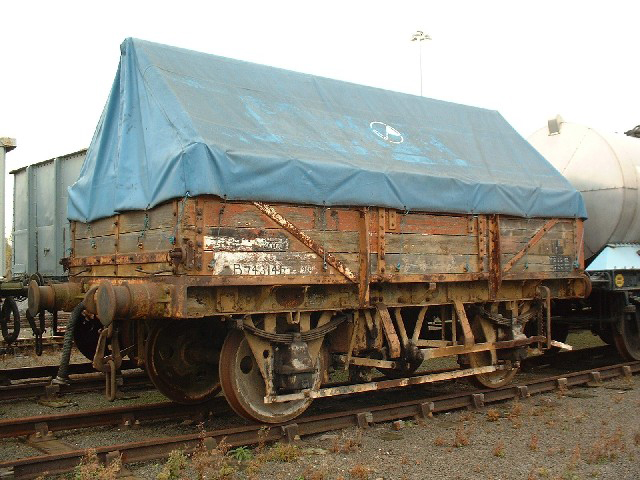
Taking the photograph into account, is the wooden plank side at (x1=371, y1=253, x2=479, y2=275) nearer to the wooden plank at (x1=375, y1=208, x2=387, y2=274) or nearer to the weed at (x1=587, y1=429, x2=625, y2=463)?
the wooden plank at (x1=375, y1=208, x2=387, y2=274)

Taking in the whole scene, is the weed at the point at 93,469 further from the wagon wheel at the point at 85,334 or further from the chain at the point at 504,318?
the chain at the point at 504,318

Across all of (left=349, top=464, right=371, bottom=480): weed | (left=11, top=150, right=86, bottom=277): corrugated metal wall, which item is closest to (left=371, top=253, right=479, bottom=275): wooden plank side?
(left=349, top=464, right=371, bottom=480): weed

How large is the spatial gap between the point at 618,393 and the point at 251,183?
636 centimetres

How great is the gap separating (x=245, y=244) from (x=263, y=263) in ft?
0.92

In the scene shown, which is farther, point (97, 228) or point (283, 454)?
point (97, 228)

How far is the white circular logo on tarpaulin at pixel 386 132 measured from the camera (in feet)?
28.8

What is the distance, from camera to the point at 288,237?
22.9 feet

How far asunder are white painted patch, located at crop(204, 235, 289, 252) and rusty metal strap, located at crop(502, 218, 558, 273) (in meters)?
3.60

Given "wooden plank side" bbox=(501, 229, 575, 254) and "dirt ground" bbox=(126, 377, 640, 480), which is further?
"wooden plank side" bbox=(501, 229, 575, 254)

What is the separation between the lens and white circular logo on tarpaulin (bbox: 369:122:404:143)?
345 inches

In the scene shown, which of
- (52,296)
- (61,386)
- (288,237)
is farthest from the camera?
(61,386)

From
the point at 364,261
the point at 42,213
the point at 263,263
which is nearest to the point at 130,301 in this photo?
the point at 263,263

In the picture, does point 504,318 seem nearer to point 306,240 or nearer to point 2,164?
point 306,240

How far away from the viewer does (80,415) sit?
7328mm
